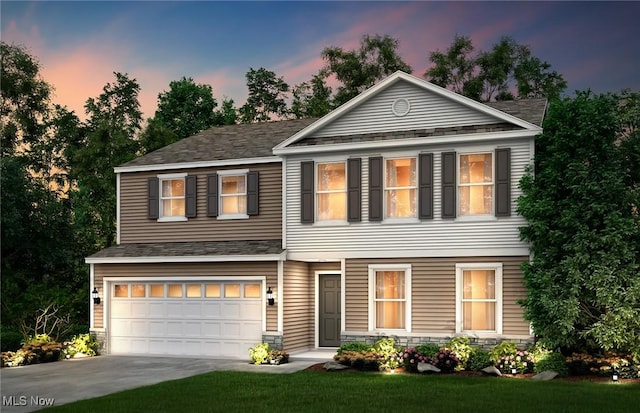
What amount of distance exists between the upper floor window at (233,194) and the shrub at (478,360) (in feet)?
27.0

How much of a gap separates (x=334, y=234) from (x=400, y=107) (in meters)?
3.89

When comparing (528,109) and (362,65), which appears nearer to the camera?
(528,109)

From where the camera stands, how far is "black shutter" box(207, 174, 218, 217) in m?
24.0

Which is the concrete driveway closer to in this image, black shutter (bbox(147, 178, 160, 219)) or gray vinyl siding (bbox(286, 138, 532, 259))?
gray vinyl siding (bbox(286, 138, 532, 259))

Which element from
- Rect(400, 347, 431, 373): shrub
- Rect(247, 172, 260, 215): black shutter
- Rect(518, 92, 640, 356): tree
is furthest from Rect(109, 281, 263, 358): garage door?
Rect(518, 92, 640, 356): tree

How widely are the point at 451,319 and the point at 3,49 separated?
99.8ft

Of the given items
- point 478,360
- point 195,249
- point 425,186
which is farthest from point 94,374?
point 425,186

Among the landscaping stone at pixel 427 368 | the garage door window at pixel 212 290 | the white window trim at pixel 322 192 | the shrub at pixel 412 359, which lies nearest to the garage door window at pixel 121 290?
the garage door window at pixel 212 290

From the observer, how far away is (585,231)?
59.8 ft

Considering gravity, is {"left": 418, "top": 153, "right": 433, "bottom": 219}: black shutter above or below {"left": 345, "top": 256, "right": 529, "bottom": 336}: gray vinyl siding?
above

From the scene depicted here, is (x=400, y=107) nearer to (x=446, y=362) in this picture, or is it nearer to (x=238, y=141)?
(x=238, y=141)

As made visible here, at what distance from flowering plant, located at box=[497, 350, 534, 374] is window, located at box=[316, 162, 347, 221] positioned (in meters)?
5.96

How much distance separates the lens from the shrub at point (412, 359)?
1911 cm

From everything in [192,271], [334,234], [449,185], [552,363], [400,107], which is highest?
[400,107]
